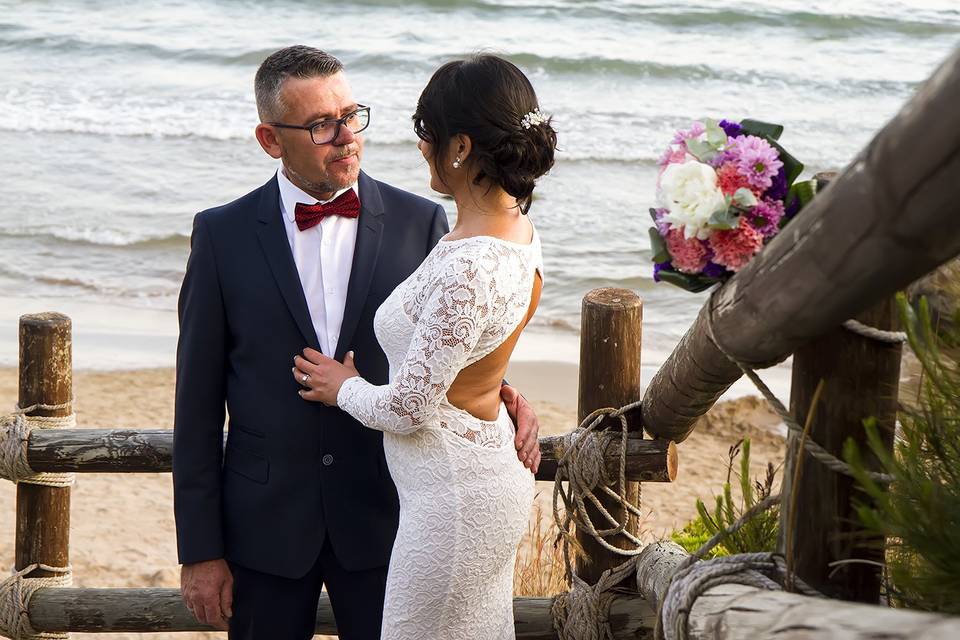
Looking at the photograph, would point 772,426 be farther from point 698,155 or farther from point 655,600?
point 698,155

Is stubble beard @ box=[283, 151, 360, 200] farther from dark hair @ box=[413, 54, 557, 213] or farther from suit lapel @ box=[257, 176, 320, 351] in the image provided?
dark hair @ box=[413, 54, 557, 213]

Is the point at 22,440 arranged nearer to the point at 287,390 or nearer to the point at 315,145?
the point at 287,390

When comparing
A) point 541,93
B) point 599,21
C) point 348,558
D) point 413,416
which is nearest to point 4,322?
point 348,558

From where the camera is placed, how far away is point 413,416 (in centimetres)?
263

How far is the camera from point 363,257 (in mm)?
3229

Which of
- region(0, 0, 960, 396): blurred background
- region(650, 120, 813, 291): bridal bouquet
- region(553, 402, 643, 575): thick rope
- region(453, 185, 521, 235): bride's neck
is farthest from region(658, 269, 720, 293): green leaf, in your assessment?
region(0, 0, 960, 396): blurred background

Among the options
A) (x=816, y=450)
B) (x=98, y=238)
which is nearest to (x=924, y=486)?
(x=816, y=450)

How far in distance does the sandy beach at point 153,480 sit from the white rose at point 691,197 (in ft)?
11.7

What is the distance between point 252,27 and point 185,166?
24.8 feet

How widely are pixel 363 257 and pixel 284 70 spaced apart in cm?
56

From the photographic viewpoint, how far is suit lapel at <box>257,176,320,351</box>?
3127 mm

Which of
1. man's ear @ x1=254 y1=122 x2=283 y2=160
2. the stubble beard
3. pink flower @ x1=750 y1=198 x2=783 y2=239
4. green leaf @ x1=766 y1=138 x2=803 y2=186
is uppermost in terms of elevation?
man's ear @ x1=254 y1=122 x2=283 y2=160

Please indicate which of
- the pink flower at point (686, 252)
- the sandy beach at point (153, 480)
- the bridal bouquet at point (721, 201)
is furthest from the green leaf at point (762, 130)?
the sandy beach at point (153, 480)

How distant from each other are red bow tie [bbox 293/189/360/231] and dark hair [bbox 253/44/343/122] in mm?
270
